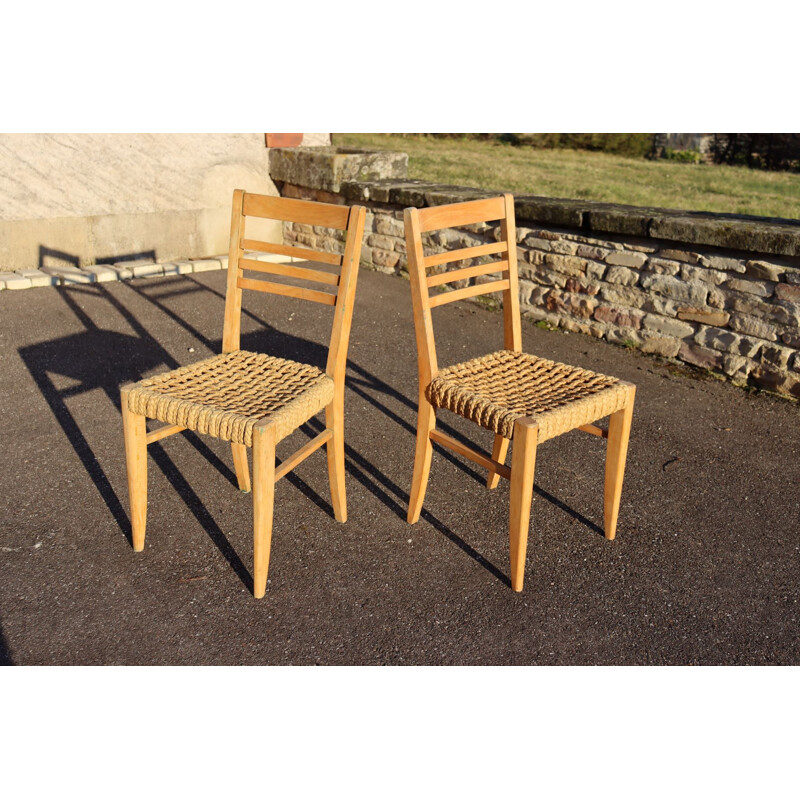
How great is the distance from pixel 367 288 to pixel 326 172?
1185mm

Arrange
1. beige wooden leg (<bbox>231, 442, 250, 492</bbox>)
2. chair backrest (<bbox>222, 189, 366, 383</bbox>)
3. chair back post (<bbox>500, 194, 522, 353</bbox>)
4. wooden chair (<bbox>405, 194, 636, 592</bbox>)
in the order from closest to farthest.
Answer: wooden chair (<bbox>405, 194, 636, 592</bbox>), chair backrest (<bbox>222, 189, 366, 383</bbox>), chair back post (<bbox>500, 194, 522, 353</bbox>), beige wooden leg (<bbox>231, 442, 250, 492</bbox>)

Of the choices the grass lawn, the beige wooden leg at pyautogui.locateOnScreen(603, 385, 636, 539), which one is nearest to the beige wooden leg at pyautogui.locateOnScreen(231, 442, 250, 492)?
the beige wooden leg at pyautogui.locateOnScreen(603, 385, 636, 539)

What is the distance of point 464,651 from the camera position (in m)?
2.21

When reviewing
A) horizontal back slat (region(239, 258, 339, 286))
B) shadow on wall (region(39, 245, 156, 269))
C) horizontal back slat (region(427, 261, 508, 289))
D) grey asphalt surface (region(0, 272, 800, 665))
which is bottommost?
grey asphalt surface (region(0, 272, 800, 665))

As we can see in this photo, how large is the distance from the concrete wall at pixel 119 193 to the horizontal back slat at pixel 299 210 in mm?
3823

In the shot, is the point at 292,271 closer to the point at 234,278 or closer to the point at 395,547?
the point at 234,278

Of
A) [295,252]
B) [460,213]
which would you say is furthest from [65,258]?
[460,213]

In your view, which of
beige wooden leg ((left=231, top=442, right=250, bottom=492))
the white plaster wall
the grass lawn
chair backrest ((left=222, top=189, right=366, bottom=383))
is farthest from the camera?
the grass lawn

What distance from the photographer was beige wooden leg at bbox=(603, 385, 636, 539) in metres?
2.62

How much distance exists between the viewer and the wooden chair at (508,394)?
2355 mm

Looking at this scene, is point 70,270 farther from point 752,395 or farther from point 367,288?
point 752,395

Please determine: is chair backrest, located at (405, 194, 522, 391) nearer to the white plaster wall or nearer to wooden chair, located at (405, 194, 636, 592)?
wooden chair, located at (405, 194, 636, 592)

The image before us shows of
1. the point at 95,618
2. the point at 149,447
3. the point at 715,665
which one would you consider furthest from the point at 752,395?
the point at 95,618

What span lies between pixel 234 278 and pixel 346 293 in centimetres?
47
